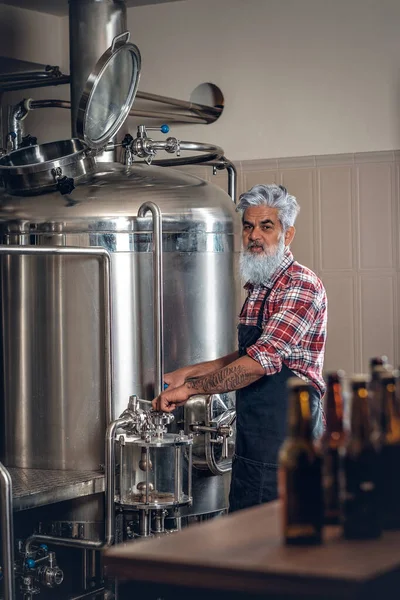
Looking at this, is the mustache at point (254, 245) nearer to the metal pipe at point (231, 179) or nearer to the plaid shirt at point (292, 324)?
the plaid shirt at point (292, 324)

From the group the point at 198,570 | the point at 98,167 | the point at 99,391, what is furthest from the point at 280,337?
the point at 198,570

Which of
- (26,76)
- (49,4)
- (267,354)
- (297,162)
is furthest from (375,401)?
(49,4)

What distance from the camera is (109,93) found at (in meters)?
3.66

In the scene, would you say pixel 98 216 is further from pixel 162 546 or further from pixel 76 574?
pixel 162 546

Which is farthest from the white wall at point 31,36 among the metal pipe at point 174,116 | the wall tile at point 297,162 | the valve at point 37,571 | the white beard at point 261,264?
the valve at point 37,571

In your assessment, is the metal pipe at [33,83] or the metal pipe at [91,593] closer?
the metal pipe at [91,593]

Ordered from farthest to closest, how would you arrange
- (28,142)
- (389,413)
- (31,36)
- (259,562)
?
(31,36) → (28,142) → (389,413) → (259,562)

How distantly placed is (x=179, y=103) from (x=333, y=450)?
10.8 feet

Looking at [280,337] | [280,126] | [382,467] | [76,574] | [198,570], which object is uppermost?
[280,126]

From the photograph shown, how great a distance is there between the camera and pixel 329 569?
1.32 meters

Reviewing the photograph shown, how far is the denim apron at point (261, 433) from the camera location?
10.1ft

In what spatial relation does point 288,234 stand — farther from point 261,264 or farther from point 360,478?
point 360,478

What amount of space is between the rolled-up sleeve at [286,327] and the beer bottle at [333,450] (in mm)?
1334

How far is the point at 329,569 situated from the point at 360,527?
0.63 feet
